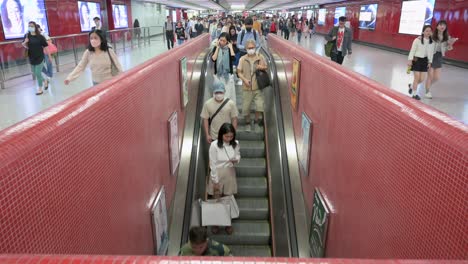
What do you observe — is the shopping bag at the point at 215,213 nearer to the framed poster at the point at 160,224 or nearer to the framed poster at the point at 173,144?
the framed poster at the point at 173,144

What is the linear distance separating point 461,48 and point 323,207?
41.7 ft

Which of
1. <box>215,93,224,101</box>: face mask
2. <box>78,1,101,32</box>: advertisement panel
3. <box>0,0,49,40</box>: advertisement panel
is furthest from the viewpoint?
<box>78,1,101,32</box>: advertisement panel

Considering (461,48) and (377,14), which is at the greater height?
(377,14)

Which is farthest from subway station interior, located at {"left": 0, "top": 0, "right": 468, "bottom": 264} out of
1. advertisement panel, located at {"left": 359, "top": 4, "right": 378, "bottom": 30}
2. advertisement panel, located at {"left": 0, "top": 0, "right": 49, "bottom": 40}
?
advertisement panel, located at {"left": 359, "top": 4, "right": 378, "bottom": 30}

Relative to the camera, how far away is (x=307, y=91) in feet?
13.8

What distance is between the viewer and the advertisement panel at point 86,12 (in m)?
18.6

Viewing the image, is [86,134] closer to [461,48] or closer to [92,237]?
[92,237]

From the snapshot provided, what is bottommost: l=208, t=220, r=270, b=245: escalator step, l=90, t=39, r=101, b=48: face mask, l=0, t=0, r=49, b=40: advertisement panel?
l=208, t=220, r=270, b=245: escalator step

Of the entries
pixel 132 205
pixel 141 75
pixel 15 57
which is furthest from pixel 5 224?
pixel 15 57

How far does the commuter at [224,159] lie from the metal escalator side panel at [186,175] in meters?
0.45

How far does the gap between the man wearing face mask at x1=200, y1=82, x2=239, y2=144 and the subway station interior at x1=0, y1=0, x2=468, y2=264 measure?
0.03m

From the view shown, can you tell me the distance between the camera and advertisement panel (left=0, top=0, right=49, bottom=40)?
12102 millimetres

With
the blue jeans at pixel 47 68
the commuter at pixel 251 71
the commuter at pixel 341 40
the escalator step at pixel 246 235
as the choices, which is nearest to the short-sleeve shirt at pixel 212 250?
the escalator step at pixel 246 235

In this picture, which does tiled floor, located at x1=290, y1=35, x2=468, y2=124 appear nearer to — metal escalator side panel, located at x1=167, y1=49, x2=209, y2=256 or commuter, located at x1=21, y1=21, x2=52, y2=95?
metal escalator side panel, located at x1=167, y1=49, x2=209, y2=256
